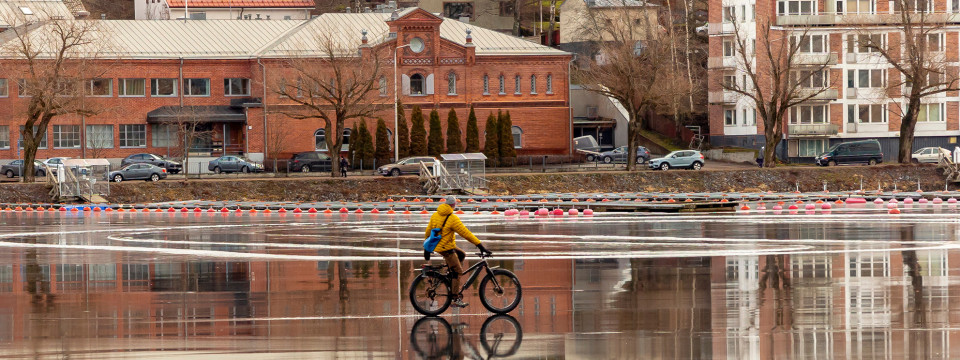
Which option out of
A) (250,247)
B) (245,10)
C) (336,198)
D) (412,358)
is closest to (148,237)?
(250,247)

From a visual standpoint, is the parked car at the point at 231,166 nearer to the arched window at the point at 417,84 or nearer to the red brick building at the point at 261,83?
the red brick building at the point at 261,83

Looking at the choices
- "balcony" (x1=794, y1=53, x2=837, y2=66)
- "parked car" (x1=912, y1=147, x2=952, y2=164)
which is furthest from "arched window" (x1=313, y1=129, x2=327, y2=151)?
"parked car" (x1=912, y1=147, x2=952, y2=164)

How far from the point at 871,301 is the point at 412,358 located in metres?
8.24

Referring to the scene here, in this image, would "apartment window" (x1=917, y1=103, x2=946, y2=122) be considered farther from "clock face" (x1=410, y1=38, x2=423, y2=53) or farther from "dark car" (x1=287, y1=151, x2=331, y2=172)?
"dark car" (x1=287, y1=151, x2=331, y2=172)

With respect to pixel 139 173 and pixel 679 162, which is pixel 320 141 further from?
pixel 679 162

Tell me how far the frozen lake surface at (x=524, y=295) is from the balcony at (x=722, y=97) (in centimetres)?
5062

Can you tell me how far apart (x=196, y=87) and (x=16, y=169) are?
12.8 metres

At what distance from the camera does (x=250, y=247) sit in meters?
31.7

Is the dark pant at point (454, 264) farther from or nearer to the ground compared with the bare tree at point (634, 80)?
nearer to the ground

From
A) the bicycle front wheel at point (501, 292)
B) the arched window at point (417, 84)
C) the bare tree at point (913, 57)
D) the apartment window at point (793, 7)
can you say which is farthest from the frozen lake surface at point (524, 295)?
the apartment window at point (793, 7)

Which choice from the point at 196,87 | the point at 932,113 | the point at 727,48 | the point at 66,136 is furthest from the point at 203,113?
the point at 932,113

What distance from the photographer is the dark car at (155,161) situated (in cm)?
7206

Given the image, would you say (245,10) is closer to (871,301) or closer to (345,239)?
(345,239)

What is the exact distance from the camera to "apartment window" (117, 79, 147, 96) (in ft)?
261
